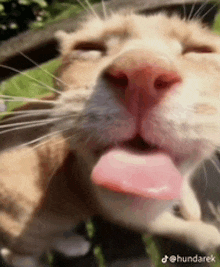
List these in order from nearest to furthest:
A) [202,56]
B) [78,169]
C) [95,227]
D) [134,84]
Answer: [134,84] → [202,56] → [78,169] → [95,227]

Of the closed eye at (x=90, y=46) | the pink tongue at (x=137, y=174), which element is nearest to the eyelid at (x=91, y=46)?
the closed eye at (x=90, y=46)

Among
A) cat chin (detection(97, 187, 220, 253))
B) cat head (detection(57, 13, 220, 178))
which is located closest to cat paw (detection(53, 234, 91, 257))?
cat chin (detection(97, 187, 220, 253))

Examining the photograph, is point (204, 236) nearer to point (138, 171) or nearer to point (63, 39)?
point (138, 171)

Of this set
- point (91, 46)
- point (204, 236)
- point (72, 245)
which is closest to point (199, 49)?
point (91, 46)

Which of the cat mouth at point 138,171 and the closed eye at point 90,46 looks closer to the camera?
the cat mouth at point 138,171

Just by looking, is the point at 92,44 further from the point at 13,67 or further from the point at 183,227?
the point at 183,227

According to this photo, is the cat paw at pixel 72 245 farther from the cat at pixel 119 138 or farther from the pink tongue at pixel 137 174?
the pink tongue at pixel 137 174

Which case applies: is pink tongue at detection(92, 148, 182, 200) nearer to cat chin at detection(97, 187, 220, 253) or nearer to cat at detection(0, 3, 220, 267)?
cat at detection(0, 3, 220, 267)

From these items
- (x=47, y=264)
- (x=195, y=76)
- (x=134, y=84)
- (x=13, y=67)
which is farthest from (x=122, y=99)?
(x=47, y=264)
